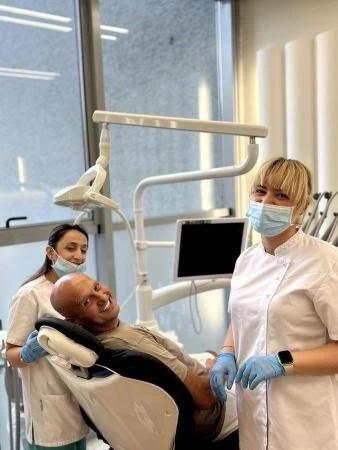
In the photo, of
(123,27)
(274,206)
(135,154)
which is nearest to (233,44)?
(123,27)

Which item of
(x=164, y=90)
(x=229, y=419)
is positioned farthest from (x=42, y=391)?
(x=164, y=90)

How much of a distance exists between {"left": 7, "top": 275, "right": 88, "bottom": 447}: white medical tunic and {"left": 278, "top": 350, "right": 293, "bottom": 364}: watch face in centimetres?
71

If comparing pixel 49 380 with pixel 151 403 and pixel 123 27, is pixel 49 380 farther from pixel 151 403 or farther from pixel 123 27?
pixel 123 27

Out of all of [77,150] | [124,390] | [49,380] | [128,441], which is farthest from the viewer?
[77,150]

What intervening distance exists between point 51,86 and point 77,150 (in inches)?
14.9

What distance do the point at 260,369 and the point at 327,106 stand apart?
2112mm

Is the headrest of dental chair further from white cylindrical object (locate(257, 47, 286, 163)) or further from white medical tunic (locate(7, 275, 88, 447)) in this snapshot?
white cylindrical object (locate(257, 47, 286, 163))

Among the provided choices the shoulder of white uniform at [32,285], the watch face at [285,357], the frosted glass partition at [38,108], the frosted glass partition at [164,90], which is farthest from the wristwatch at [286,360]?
the frosted glass partition at [164,90]

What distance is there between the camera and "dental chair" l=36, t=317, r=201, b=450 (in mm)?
1028

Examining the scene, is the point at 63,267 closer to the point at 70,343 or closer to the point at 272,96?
the point at 70,343

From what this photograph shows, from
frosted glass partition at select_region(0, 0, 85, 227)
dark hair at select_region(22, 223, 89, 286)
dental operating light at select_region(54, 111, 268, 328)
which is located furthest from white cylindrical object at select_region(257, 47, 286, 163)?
dark hair at select_region(22, 223, 89, 286)

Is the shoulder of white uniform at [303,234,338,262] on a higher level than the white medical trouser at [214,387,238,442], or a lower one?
higher

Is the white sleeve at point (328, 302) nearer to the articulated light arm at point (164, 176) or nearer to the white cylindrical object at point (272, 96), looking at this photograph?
the articulated light arm at point (164, 176)

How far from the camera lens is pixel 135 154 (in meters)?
2.99
